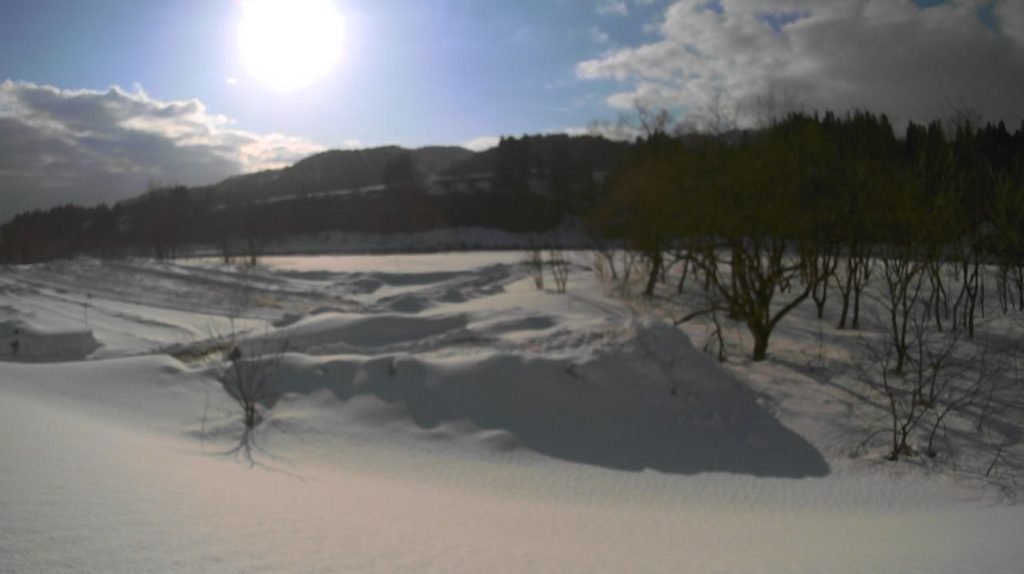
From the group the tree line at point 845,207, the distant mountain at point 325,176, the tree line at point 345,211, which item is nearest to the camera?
the tree line at point 845,207

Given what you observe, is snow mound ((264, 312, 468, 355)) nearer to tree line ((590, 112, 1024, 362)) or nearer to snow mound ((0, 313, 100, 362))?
snow mound ((0, 313, 100, 362))

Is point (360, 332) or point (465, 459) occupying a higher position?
point (360, 332)

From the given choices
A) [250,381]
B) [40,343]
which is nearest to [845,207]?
[250,381]

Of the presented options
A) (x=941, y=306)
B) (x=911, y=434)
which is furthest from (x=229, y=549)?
(x=941, y=306)

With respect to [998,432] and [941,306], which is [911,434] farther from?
[941,306]

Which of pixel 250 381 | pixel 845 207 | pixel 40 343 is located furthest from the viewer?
pixel 845 207

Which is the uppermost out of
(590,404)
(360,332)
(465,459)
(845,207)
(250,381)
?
(845,207)

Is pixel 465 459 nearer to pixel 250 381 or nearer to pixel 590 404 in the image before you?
pixel 590 404

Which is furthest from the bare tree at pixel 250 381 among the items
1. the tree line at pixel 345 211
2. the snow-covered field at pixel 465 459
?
the tree line at pixel 345 211

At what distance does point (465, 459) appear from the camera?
966 centimetres

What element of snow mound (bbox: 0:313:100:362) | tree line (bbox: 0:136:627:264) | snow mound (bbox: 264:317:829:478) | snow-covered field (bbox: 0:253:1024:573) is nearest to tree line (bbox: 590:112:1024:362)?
snow-covered field (bbox: 0:253:1024:573)

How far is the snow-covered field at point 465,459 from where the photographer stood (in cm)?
476

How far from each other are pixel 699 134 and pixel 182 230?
212 ft

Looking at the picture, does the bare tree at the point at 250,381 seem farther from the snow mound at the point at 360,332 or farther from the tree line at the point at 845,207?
the tree line at the point at 845,207
